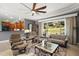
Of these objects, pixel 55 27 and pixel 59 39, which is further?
pixel 55 27

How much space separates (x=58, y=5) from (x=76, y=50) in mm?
1164

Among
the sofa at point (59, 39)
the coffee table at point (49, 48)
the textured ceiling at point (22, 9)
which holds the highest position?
the textured ceiling at point (22, 9)

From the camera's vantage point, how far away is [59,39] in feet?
7.94

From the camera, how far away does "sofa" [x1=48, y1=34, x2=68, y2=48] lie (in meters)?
2.40

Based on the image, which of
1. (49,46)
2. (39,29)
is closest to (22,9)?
(39,29)

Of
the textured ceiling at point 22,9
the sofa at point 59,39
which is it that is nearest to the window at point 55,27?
the sofa at point 59,39

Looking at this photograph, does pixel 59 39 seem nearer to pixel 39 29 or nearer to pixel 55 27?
pixel 55 27

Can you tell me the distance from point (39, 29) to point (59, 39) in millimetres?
555

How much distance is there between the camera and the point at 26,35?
255cm

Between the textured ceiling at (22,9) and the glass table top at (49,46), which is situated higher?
the textured ceiling at (22,9)

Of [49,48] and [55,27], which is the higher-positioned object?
[55,27]

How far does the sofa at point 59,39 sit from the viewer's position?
94.3 inches

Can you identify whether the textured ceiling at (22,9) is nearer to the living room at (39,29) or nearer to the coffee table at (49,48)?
the living room at (39,29)

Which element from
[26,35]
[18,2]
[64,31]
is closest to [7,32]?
[26,35]
